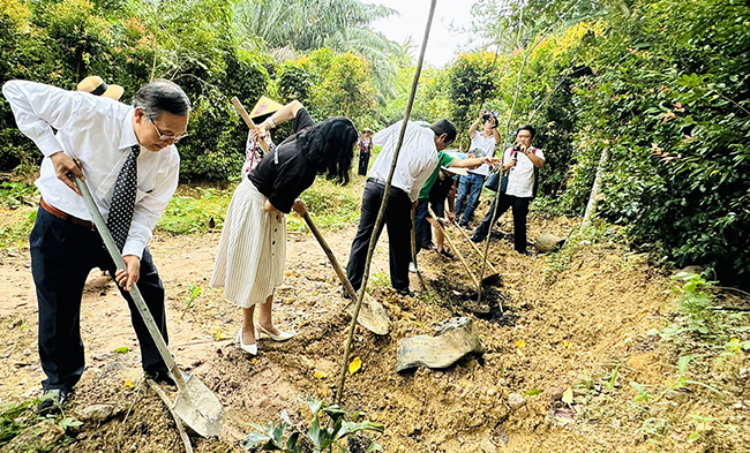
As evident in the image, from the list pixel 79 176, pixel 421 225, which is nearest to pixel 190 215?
pixel 421 225

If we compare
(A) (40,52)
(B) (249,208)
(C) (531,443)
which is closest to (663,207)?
(C) (531,443)

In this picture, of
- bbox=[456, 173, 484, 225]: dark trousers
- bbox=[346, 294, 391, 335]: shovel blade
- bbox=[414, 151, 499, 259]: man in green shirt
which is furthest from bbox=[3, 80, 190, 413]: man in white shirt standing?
bbox=[456, 173, 484, 225]: dark trousers

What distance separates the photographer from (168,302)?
126 inches

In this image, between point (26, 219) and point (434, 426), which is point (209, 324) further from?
point (26, 219)

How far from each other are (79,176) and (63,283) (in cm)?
54

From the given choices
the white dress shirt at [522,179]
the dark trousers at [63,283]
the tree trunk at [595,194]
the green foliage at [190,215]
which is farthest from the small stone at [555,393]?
the green foliage at [190,215]

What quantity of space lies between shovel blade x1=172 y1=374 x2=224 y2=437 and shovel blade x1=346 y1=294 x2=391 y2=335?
3.99ft

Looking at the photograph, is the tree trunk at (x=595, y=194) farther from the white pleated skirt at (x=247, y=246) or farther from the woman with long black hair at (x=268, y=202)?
the white pleated skirt at (x=247, y=246)

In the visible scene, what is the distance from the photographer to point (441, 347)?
2.61 m

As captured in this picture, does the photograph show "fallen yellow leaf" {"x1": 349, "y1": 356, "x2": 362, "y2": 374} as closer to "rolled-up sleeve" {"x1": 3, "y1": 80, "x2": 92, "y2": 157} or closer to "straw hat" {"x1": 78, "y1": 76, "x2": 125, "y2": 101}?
"rolled-up sleeve" {"x1": 3, "y1": 80, "x2": 92, "y2": 157}

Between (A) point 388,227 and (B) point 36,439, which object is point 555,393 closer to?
(A) point 388,227

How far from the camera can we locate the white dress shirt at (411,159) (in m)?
3.28

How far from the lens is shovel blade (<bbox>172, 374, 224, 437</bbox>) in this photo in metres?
1.75

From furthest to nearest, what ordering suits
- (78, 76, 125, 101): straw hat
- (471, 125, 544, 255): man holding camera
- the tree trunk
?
1. (471, 125, 544, 255): man holding camera
2. the tree trunk
3. (78, 76, 125, 101): straw hat
